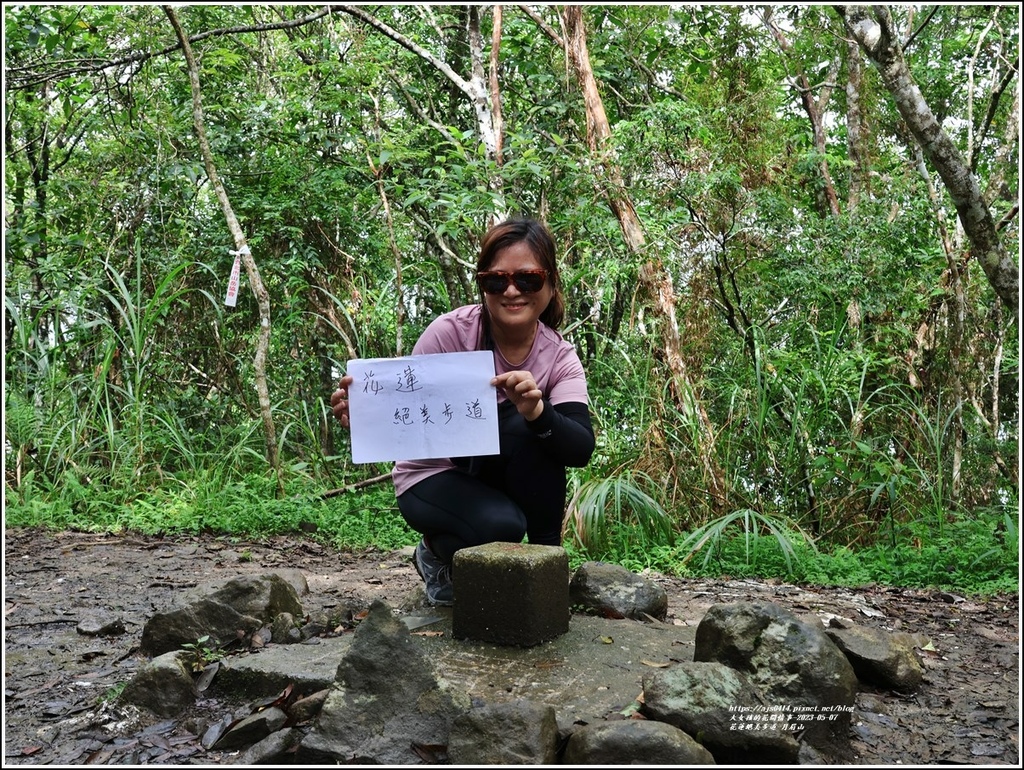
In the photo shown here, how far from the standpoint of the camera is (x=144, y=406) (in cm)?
566

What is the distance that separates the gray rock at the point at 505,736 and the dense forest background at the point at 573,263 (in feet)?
7.21

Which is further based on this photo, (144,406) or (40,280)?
(40,280)

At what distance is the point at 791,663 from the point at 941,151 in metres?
1.90

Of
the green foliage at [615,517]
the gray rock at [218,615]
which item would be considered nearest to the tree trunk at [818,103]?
the green foliage at [615,517]

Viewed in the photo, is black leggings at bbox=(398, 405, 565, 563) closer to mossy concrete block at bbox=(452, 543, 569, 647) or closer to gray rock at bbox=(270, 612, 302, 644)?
A: mossy concrete block at bbox=(452, 543, 569, 647)

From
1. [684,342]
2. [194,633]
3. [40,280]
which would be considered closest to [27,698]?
[194,633]

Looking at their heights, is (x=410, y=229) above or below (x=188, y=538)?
above

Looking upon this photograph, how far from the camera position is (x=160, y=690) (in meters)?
2.42

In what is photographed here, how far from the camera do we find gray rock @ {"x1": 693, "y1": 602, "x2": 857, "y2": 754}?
227 cm

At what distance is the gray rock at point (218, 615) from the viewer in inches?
109

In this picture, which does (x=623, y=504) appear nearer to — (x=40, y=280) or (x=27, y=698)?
(x=27, y=698)

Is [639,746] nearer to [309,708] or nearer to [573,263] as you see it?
[309,708]

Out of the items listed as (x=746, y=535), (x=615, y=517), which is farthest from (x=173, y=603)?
(x=746, y=535)

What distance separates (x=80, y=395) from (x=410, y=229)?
278 cm
